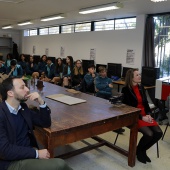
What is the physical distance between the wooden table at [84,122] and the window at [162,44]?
3384mm

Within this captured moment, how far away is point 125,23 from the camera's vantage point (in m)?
6.36

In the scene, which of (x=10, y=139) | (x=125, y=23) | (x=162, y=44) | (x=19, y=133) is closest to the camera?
(x=10, y=139)

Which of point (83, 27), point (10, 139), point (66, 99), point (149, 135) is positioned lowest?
point (149, 135)

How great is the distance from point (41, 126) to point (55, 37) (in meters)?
7.55

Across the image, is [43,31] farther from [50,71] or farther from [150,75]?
[150,75]

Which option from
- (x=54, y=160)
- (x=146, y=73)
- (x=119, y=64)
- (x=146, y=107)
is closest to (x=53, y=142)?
(x=54, y=160)

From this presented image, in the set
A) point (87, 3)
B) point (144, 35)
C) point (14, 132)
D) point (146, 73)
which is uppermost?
point (87, 3)

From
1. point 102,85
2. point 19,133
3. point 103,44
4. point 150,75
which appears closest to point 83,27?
point 103,44

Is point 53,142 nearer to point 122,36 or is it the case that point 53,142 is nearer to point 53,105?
point 53,105

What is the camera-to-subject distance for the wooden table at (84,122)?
1.83m

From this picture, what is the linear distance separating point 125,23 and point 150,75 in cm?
Result: 195

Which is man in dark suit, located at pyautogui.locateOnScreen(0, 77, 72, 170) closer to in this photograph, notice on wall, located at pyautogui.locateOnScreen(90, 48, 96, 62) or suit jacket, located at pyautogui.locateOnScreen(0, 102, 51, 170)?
suit jacket, located at pyautogui.locateOnScreen(0, 102, 51, 170)

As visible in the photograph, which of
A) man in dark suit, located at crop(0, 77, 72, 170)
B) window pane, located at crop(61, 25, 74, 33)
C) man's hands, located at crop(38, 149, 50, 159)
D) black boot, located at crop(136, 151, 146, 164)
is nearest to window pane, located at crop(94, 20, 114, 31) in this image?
window pane, located at crop(61, 25, 74, 33)

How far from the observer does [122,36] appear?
6.24 m
